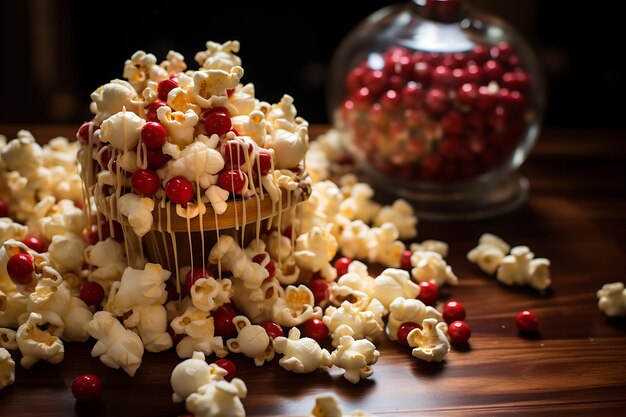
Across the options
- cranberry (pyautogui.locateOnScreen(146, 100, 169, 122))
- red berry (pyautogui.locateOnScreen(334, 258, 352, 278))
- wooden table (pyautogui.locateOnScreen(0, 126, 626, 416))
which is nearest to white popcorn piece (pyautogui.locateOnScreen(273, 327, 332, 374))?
wooden table (pyautogui.locateOnScreen(0, 126, 626, 416))

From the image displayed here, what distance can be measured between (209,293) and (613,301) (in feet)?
1.88

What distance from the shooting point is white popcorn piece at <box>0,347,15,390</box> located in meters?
0.95

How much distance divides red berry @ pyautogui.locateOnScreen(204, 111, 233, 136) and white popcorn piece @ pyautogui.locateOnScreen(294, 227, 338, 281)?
0.72ft

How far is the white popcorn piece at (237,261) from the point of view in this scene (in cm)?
105

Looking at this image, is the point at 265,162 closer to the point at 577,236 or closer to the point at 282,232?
the point at 282,232

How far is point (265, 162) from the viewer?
1.04 m

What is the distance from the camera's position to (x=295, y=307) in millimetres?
1098

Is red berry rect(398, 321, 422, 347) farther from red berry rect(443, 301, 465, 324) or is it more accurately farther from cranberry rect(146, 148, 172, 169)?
cranberry rect(146, 148, 172, 169)

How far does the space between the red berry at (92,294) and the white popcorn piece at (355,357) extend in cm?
32

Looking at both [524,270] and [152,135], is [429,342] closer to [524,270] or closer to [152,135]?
[524,270]

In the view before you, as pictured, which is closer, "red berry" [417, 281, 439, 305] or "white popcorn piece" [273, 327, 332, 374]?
"white popcorn piece" [273, 327, 332, 374]

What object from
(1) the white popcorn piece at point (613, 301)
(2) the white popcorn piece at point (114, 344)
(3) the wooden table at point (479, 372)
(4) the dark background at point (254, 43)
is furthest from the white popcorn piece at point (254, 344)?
(4) the dark background at point (254, 43)

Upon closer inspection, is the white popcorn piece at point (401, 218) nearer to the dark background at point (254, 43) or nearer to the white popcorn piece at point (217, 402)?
the white popcorn piece at point (217, 402)

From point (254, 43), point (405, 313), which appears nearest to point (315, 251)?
point (405, 313)
